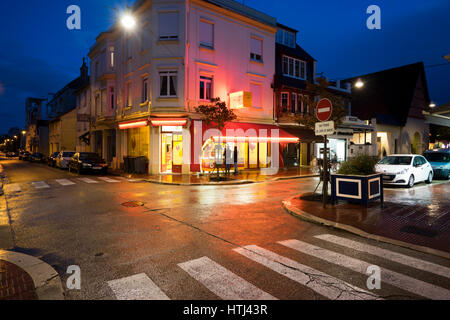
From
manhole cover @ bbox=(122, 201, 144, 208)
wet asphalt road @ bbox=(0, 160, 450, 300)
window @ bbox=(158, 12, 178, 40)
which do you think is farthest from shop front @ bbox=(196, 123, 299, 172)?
wet asphalt road @ bbox=(0, 160, 450, 300)

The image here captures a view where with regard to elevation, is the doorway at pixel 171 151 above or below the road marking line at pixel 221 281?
above

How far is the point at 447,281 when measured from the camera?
145 inches

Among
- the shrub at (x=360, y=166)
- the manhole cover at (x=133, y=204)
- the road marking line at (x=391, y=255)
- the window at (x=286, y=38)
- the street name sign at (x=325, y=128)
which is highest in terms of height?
the window at (x=286, y=38)

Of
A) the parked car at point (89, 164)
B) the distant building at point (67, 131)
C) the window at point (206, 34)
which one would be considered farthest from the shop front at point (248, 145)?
the distant building at point (67, 131)

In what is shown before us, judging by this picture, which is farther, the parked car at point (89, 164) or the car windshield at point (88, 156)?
the car windshield at point (88, 156)

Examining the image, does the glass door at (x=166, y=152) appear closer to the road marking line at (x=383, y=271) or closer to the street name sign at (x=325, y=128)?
the street name sign at (x=325, y=128)

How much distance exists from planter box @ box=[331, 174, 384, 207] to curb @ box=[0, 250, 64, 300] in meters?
7.33

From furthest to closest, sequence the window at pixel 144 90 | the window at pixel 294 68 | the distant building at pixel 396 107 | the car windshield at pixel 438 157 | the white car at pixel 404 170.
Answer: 1. the distant building at pixel 396 107
2. the window at pixel 294 68
3. the window at pixel 144 90
4. the car windshield at pixel 438 157
5. the white car at pixel 404 170

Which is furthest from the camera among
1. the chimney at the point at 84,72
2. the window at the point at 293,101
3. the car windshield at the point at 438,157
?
the chimney at the point at 84,72

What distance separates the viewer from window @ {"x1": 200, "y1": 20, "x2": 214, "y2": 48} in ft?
63.0

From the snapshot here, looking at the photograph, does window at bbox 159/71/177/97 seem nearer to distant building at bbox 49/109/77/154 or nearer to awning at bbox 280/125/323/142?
awning at bbox 280/125/323/142

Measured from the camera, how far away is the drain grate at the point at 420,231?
18.3 feet

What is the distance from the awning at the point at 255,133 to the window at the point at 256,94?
1.80 m

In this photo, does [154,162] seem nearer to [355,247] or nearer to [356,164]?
[356,164]
